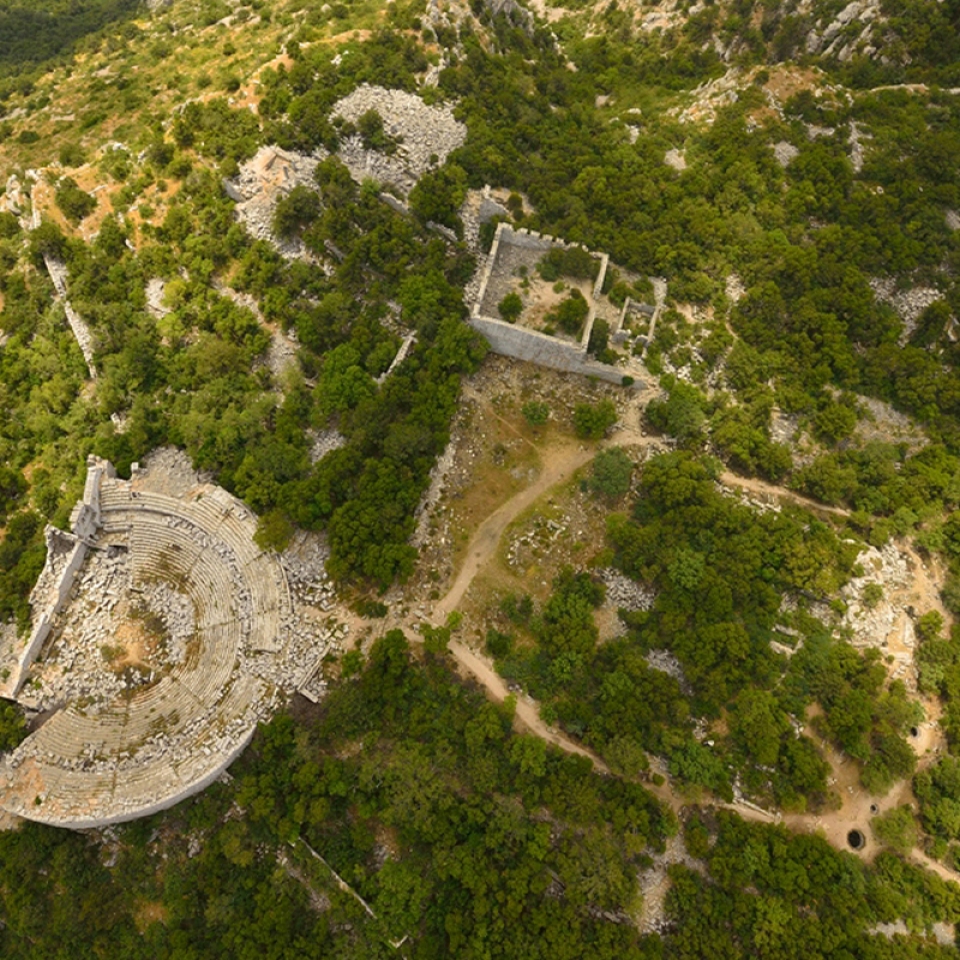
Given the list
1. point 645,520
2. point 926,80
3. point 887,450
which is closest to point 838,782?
point 645,520

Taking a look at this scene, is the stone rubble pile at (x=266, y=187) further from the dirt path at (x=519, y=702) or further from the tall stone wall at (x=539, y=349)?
the dirt path at (x=519, y=702)

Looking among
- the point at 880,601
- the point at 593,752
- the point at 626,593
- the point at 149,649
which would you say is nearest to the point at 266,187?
the point at 149,649

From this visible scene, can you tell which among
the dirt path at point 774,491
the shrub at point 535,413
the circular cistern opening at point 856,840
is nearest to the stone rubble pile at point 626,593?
the dirt path at point 774,491

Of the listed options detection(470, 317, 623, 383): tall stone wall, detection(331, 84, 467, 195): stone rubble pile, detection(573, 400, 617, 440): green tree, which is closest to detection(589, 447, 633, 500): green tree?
detection(573, 400, 617, 440): green tree

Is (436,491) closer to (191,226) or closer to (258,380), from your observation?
(258,380)

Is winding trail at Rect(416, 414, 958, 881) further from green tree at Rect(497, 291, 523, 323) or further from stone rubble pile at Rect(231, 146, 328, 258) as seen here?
stone rubble pile at Rect(231, 146, 328, 258)
